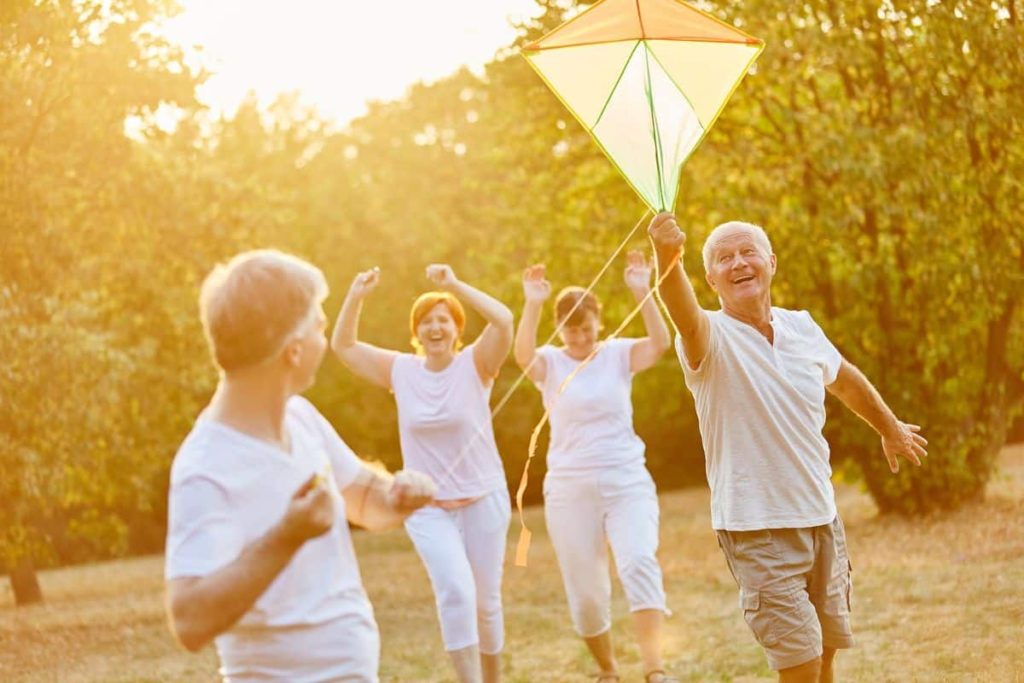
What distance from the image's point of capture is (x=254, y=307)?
319 centimetres

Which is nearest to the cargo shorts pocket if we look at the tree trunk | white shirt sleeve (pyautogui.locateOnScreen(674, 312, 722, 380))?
white shirt sleeve (pyautogui.locateOnScreen(674, 312, 722, 380))

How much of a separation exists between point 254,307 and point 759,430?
2.69 metres

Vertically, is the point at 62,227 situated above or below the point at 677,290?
above

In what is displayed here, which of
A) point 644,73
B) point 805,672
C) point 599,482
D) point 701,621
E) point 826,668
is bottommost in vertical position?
point 701,621

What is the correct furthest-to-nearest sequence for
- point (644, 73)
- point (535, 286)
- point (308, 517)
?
point (535, 286) < point (644, 73) < point (308, 517)

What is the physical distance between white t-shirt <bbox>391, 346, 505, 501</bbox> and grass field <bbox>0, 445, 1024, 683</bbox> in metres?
2.29

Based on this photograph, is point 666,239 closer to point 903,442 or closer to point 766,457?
point 766,457

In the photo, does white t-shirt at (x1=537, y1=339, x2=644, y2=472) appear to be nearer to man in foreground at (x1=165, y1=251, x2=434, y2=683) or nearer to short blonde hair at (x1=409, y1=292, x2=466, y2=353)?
short blonde hair at (x1=409, y1=292, x2=466, y2=353)

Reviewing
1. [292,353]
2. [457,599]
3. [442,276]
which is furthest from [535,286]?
[292,353]

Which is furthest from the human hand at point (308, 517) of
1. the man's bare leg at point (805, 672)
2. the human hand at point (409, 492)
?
the man's bare leg at point (805, 672)

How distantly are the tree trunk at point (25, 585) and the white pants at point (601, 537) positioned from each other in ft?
39.6

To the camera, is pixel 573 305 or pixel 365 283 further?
pixel 573 305

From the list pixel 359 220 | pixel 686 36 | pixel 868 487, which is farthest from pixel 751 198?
pixel 359 220

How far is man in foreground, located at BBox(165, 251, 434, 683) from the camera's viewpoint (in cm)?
305
